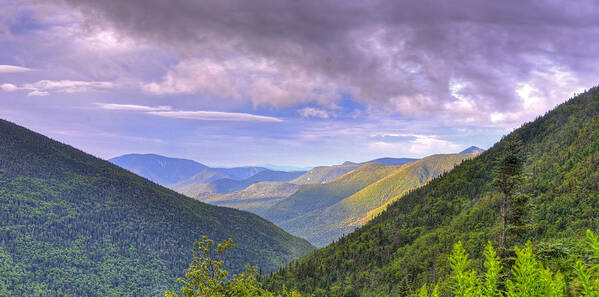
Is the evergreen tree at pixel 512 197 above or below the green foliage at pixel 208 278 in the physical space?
above

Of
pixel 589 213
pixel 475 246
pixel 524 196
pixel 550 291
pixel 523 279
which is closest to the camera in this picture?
pixel 550 291

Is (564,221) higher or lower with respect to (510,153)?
lower

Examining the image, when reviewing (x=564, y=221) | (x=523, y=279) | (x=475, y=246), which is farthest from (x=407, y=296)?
(x=564, y=221)

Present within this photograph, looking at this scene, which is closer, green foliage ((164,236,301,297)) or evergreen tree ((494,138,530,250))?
evergreen tree ((494,138,530,250))

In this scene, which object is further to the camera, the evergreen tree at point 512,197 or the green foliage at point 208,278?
the green foliage at point 208,278

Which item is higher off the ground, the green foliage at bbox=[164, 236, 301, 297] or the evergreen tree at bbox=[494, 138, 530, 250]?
the evergreen tree at bbox=[494, 138, 530, 250]

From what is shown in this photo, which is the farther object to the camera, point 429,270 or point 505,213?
point 429,270

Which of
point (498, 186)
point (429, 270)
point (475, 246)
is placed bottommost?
point (429, 270)

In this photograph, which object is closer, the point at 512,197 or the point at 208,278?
the point at 512,197

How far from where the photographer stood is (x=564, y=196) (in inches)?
7717

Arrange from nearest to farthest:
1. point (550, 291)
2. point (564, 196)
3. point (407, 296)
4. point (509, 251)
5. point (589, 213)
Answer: point (550, 291) < point (509, 251) < point (407, 296) < point (589, 213) < point (564, 196)

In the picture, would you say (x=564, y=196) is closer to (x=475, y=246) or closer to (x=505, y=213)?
(x=475, y=246)

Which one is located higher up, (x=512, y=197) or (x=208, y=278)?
(x=512, y=197)

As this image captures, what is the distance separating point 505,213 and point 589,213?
19616 cm
